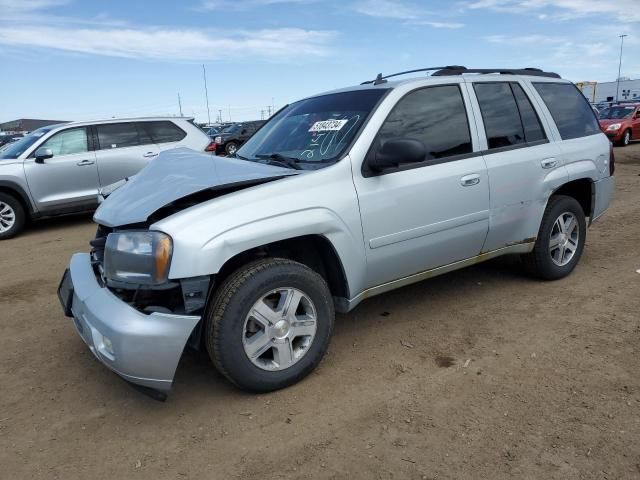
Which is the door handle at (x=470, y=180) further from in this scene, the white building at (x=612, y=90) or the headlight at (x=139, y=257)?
the white building at (x=612, y=90)

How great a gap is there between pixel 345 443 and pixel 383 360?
90cm

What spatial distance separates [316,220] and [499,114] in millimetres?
2001

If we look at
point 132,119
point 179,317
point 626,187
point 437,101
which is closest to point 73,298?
point 179,317

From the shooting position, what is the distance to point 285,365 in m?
3.04

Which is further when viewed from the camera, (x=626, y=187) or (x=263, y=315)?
(x=626, y=187)

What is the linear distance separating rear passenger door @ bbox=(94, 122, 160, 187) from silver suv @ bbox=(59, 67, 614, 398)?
4.91m

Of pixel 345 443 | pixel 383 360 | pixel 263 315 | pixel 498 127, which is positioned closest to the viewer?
pixel 345 443

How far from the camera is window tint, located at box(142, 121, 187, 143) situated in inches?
353

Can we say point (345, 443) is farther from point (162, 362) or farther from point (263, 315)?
point (162, 362)

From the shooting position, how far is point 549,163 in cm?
429

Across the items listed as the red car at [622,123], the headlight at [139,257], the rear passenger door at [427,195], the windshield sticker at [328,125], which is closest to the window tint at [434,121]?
the rear passenger door at [427,195]

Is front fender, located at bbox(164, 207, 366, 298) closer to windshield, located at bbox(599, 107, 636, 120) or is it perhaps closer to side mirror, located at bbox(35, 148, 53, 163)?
side mirror, located at bbox(35, 148, 53, 163)

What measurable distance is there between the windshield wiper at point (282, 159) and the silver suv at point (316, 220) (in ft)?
0.09

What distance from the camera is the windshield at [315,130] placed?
135 inches
